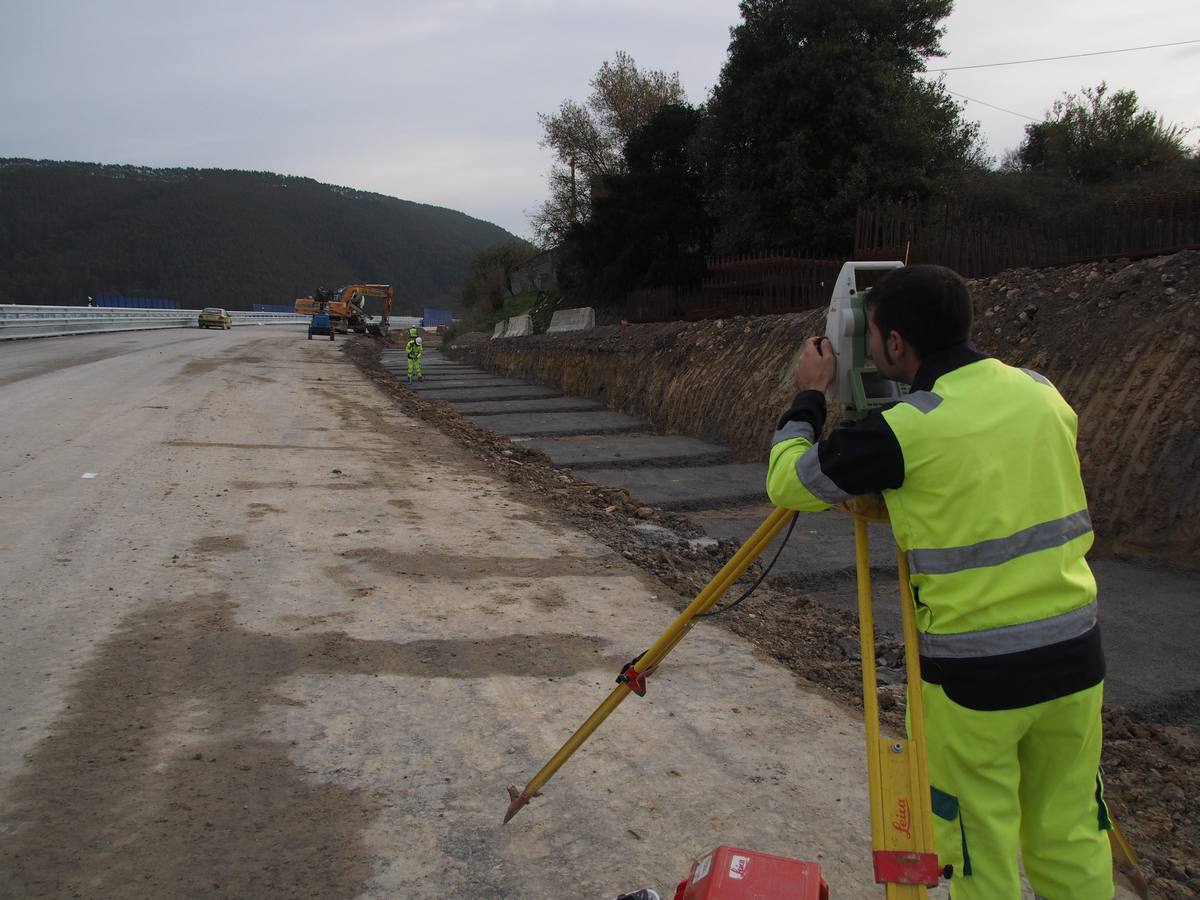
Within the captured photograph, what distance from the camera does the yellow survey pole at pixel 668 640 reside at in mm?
2367

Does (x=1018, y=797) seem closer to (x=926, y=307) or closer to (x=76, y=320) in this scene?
(x=926, y=307)

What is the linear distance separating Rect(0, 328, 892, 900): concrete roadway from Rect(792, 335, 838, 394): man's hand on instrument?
1.62 metres

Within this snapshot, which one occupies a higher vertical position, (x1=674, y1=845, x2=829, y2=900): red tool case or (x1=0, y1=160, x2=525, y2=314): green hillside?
(x1=0, y1=160, x2=525, y2=314): green hillside

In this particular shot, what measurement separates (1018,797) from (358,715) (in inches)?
110

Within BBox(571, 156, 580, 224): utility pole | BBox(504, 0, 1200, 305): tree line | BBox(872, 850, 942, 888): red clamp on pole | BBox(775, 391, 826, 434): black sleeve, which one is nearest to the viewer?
BBox(872, 850, 942, 888): red clamp on pole

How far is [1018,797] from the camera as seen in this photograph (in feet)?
6.43

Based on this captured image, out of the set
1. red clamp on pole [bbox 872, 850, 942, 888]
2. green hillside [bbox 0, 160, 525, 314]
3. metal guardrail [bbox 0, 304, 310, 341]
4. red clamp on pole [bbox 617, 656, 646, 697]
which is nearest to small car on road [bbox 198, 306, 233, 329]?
metal guardrail [bbox 0, 304, 310, 341]

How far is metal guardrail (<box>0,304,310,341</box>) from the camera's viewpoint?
25.3m

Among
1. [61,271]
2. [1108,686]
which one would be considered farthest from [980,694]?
[61,271]

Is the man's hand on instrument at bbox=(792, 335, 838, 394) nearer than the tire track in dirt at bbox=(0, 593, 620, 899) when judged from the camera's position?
Yes

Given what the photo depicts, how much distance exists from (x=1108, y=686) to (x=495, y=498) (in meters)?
5.64

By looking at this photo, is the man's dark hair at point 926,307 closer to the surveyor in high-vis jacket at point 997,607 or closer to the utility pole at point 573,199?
the surveyor in high-vis jacket at point 997,607

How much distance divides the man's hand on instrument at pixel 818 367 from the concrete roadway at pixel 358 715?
63.6 inches

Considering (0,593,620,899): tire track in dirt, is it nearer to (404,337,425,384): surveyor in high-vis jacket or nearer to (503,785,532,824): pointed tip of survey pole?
(503,785,532,824): pointed tip of survey pole
